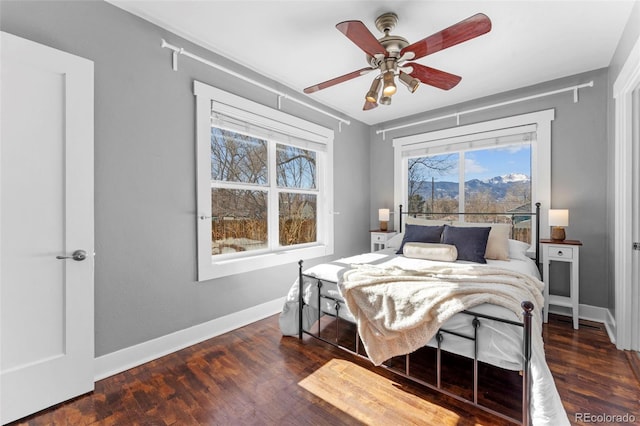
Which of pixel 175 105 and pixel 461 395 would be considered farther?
pixel 175 105

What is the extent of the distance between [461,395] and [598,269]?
240 centimetres

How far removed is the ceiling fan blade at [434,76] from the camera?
2.16 metres

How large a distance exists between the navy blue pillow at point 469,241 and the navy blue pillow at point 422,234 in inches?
4.3

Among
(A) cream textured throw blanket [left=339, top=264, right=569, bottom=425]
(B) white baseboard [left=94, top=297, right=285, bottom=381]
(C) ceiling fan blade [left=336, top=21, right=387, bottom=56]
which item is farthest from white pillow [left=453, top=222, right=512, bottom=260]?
(B) white baseboard [left=94, top=297, right=285, bottom=381]

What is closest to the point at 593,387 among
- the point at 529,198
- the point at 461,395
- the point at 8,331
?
the point at 461,395

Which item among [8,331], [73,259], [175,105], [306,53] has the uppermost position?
[306,53]

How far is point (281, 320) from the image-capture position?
267 centimetres

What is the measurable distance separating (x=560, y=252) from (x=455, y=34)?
249 centimetres

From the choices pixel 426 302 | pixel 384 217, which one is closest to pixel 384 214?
pixel 384 217

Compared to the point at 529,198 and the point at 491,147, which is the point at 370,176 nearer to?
the point at 491,147

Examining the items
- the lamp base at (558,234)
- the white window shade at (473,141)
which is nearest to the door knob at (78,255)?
the white window shade at (473,141)

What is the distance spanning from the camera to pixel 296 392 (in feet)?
6.11

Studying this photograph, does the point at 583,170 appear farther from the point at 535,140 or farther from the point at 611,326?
the point at 611,326
